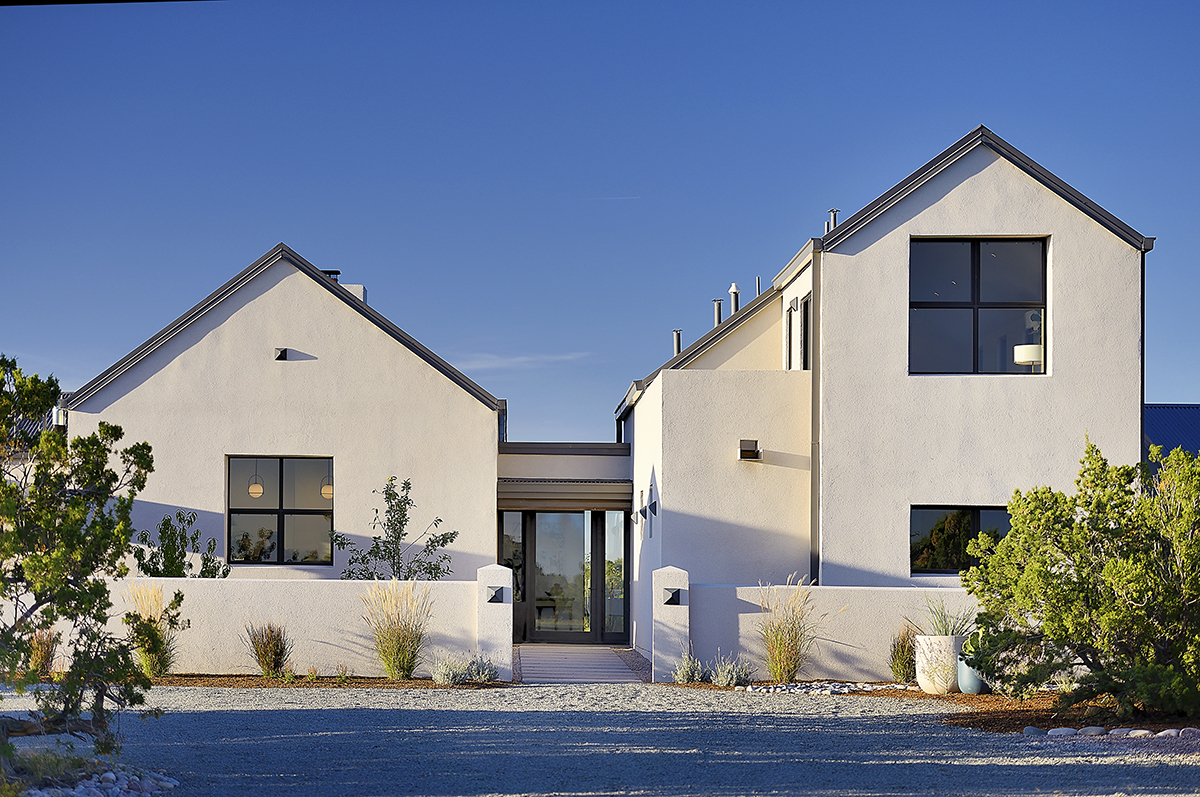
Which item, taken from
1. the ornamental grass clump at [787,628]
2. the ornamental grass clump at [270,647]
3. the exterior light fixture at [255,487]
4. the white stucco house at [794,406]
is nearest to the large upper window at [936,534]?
the white stucco house at [794,406]

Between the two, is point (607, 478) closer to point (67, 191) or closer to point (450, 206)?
point (450, 206)

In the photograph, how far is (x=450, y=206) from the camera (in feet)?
58.9

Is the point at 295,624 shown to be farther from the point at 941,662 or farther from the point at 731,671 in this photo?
the point at 941,662

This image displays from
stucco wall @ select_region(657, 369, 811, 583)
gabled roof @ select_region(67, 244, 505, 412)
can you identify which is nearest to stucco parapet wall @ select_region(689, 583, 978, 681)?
stucco wall @ select_region(657, 369, 811, 583)

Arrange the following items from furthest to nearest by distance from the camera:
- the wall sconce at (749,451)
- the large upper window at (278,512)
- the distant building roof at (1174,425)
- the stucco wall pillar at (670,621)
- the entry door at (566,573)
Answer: the distant building roof at (1174,425), the entry door at (566,573), the large upper window at (278,512), the wall sconce at (749,451), the stucco wall pillar at (670,621)

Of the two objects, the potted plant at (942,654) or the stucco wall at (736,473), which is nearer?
the potted plant at (942,654)

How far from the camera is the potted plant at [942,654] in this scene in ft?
→ 37.6

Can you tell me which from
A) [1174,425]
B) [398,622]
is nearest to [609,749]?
[398,622]

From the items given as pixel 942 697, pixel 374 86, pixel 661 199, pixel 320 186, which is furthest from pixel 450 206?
pixel 942 697

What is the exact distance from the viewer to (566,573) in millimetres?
17969

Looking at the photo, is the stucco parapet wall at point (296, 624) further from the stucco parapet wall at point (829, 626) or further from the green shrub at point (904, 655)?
the green shrub at point (904, 655)

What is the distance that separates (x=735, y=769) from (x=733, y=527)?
22.1 feet

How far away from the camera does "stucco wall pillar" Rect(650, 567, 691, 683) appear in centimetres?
1219

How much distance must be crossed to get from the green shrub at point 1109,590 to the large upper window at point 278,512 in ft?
32.4
